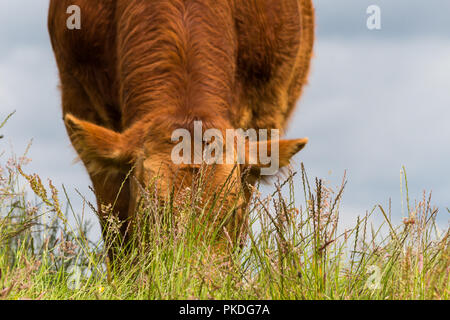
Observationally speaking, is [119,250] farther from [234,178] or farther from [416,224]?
[416,224]

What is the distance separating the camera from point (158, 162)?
14.2ft

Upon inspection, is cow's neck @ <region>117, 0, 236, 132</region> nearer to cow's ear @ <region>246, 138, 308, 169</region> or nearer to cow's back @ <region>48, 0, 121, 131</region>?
cow's ear @ <region>246, 138, 308, 169</region>

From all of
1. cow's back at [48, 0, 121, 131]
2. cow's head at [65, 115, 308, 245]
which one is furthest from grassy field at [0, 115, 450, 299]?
cow's back at [48, 0, 121, 131]

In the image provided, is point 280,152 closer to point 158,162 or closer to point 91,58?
point 158,162

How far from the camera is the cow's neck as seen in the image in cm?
466

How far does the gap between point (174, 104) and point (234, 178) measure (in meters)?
0.70

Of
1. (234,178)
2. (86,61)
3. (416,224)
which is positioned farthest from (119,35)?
(416,224)

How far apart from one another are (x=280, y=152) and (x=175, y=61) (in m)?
1.03

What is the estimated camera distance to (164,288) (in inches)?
133

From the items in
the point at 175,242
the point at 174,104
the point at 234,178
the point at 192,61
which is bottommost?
the point at 175,242

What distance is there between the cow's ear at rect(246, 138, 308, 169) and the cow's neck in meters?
0.32

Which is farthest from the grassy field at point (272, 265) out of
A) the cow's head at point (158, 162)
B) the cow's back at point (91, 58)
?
the cow's back at point (91, 58)

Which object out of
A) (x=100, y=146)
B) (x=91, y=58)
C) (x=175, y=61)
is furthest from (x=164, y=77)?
(x=91, y=58)

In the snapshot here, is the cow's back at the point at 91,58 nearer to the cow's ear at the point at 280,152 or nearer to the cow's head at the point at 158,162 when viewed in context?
the cow's head at the point at 158,162
